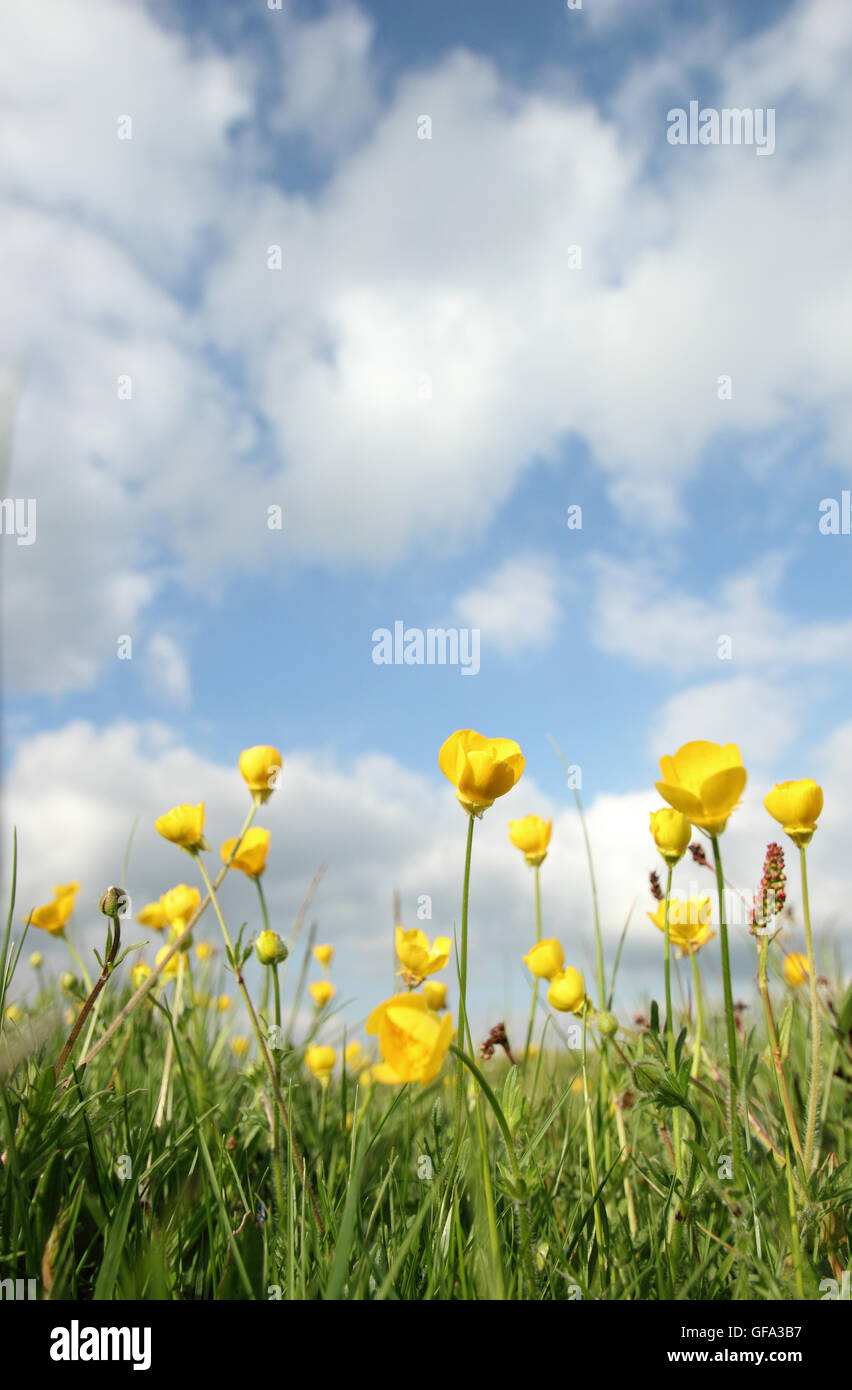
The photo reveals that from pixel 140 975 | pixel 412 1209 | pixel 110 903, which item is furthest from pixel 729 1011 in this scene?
pixel 140 975

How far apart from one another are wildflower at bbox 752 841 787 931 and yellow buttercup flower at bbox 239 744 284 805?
1.09 meters

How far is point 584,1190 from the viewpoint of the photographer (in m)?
1.84

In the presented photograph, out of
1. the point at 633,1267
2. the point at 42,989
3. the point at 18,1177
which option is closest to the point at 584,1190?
the point at 633,1267

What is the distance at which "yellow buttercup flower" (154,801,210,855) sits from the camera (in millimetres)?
2045

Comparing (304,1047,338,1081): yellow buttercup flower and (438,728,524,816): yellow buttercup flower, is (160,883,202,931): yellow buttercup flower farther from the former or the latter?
(438,728,524,816): yellow buttercup flower

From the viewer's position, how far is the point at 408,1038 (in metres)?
1.13

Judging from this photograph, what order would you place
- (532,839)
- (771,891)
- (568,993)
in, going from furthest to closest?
(532,839) < (568,993) < (771,891)

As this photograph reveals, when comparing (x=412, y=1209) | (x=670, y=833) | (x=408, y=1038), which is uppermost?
(x=670, y=833)

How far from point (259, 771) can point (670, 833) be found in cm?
95

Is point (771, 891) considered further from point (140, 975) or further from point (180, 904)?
point (140, 975)

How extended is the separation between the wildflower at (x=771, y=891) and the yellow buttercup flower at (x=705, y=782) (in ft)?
1.02

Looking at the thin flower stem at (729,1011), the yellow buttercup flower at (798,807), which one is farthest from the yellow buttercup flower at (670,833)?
the thin flower stem at (729,1011)

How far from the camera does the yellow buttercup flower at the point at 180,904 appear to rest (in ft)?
8.53

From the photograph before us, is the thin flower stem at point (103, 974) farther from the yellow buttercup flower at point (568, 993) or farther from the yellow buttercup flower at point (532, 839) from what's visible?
the yellow buttercup flower at point (532, 839)
